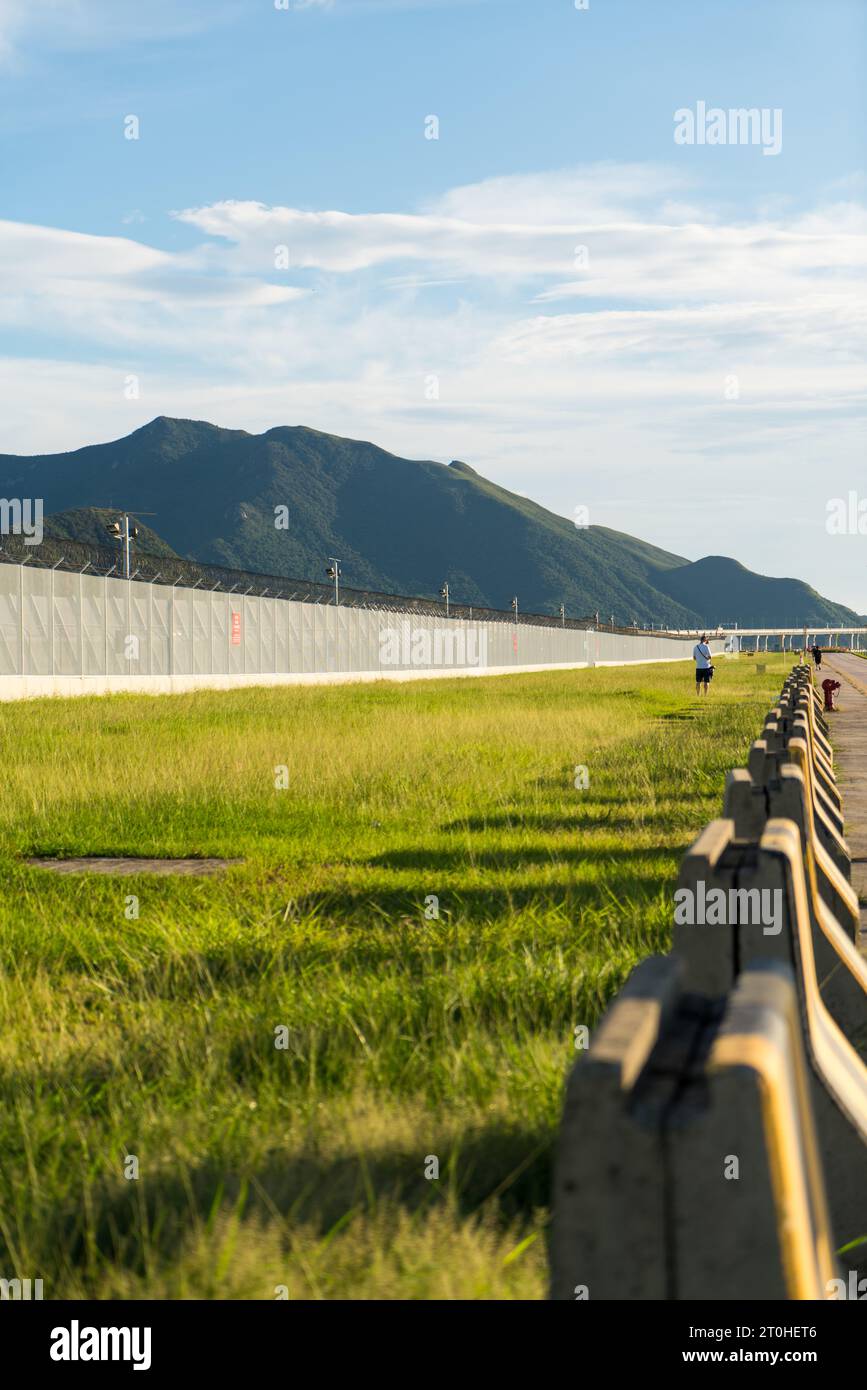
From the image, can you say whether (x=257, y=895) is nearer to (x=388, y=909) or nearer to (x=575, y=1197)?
(x=388, y=909)

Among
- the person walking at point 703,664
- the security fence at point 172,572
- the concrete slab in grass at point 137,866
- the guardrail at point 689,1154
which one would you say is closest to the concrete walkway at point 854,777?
the concrete slab in grass at point 137,866

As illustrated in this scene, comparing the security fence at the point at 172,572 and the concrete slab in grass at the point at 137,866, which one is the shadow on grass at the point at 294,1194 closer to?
the concrete slab in grass at the point at 137,866

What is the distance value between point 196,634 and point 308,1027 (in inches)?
1689

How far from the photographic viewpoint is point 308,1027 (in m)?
4.31

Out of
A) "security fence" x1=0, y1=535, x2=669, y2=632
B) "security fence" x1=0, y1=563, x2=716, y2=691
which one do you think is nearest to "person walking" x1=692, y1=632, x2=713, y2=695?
"security fence" x1=0, y1=535, x2=669, y2=632

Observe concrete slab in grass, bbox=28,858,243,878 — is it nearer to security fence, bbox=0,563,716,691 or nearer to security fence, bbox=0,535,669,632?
security fence, bbox=0,563,716,691

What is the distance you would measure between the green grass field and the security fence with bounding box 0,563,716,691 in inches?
995

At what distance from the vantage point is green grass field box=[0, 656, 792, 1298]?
2740 mm

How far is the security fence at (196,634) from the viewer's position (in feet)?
117

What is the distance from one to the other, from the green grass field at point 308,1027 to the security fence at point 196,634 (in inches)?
995

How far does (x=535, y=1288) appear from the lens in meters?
2.53

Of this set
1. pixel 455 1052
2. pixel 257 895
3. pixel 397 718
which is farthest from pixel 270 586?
pixel 455 1052

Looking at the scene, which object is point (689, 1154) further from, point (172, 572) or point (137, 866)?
point (172, 572)

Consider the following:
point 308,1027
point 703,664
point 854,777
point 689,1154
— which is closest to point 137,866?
point 308,1027
